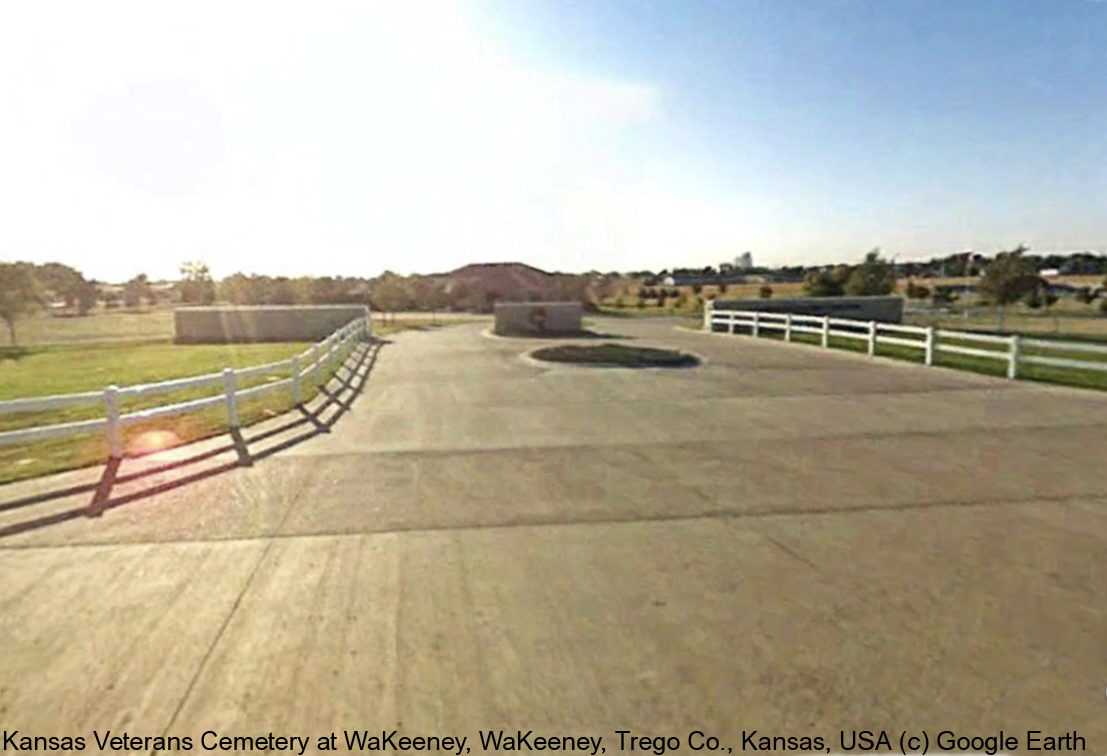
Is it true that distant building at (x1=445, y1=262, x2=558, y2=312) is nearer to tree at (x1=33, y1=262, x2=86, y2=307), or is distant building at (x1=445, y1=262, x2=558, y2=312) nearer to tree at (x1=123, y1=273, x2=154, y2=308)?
tree at (x1=33, y1=262, x2=86, y2=307)

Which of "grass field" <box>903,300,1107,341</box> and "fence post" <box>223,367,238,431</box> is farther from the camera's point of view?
"grass field" <box>903,300,1107,341</box>

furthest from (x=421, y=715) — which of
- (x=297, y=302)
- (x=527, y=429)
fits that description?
(x=297, y=302)

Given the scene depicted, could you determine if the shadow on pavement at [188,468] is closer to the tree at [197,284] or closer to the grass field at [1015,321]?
the grass field at [1015,321]

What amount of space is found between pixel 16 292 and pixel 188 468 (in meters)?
37.5

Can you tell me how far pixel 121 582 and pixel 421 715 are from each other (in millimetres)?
2855

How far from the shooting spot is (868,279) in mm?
46969

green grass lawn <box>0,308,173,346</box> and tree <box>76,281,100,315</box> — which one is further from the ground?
tree <box>76,281,100,315</box>

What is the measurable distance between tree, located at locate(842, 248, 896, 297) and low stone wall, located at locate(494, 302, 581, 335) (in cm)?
2363

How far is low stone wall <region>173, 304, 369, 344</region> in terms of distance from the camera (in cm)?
3462

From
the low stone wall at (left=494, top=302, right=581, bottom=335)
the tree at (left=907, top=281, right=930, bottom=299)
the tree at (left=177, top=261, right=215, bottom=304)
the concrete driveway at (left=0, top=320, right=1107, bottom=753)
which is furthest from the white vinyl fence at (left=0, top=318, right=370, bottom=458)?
the tree at (left=907, top=281, right=930, bottom=299)

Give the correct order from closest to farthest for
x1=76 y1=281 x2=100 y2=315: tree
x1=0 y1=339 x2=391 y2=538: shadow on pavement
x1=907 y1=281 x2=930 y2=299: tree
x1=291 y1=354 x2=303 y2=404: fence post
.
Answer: x1=0 y1=339 x2=391 y2=538: shadow on pavement < x1=291 y1=354 x2=303 y2=404: fence post < x1=907 y1=281 x2=930 y2=299: tree < x1=76 y1=281 x2=100 y2=315: tree

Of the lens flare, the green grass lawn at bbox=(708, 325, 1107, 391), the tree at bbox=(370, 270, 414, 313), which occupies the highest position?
the tree at bbox=(370, 270, 414, 313)

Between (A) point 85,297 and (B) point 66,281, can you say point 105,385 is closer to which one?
(B) point 66,281

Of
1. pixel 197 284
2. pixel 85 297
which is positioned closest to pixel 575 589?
pixel 197 284
